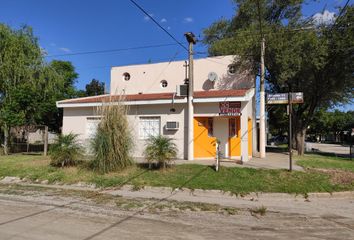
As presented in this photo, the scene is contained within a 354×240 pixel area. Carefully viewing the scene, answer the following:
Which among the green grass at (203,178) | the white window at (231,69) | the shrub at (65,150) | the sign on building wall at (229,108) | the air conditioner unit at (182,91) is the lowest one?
the green grass at (203,178)

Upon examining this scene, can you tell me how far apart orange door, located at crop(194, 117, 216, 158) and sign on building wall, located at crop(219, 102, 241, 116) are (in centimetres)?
→ 133

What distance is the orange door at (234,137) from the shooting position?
58.2 ft

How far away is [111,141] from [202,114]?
20.1 feet

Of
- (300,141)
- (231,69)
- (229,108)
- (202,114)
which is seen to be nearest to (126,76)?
(231,69)

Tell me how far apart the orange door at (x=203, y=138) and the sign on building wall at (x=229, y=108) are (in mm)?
1330

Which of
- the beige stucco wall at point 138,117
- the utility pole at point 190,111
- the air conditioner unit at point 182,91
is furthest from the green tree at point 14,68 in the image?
the utility pole at point 190,111

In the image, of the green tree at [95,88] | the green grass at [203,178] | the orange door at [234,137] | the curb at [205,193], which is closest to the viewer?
the curb at [205,193]

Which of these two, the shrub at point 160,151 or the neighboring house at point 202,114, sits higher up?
the neighboring house at point 202,114

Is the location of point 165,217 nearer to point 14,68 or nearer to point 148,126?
point 148,126

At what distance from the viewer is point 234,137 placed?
17.9 m

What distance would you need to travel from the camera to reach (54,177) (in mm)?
12789

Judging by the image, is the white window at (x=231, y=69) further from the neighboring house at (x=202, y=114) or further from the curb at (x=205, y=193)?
the curb at (x=205, y=193)

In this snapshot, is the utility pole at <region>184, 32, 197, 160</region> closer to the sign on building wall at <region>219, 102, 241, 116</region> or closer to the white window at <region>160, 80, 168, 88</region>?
the sign on building wall at <region>219, 102, 241, 116</region>

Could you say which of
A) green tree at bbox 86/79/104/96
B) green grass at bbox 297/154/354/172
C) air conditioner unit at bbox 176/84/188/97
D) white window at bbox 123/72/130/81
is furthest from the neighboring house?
green tree at bbox 86/79/104/96
